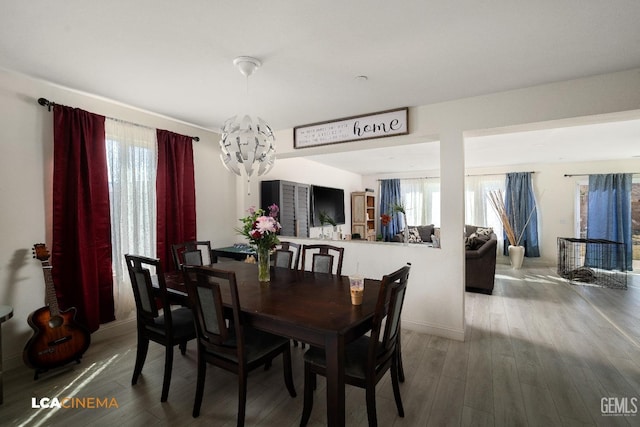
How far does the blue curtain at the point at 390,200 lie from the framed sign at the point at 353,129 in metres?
5.33

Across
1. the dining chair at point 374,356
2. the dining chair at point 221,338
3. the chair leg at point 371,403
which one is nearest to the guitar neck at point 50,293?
the dining chair at point 221,338

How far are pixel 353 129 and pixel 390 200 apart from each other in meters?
5.54

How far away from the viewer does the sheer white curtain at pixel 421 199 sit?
7.96 metres

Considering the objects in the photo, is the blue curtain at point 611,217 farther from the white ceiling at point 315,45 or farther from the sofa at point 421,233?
the white ceiling at point 315,45

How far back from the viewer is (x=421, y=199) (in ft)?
26.7

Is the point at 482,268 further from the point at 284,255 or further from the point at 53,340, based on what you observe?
the point at 53,340

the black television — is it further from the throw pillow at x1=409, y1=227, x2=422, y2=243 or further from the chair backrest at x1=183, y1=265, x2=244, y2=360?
the chair backrest at x1=183, y1=265, x2=244, y2=360

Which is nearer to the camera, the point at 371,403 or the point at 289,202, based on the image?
the point at 371,403

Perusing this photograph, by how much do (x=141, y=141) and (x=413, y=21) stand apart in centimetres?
299

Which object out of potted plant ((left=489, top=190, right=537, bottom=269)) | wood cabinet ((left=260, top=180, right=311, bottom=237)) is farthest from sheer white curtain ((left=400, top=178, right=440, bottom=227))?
wood cabinet ((left=260, top=180, right=311, bottom=237))

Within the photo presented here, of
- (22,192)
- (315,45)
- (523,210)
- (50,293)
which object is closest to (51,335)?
(50,293)

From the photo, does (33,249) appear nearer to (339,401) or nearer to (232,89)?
(232,89)

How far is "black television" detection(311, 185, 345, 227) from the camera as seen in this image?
5875 mm

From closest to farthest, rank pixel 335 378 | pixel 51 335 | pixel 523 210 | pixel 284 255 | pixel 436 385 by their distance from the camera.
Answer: pixel 335 378
pixel 436 385
pixel 51 335
pixel 284 255
pixel 523 210
